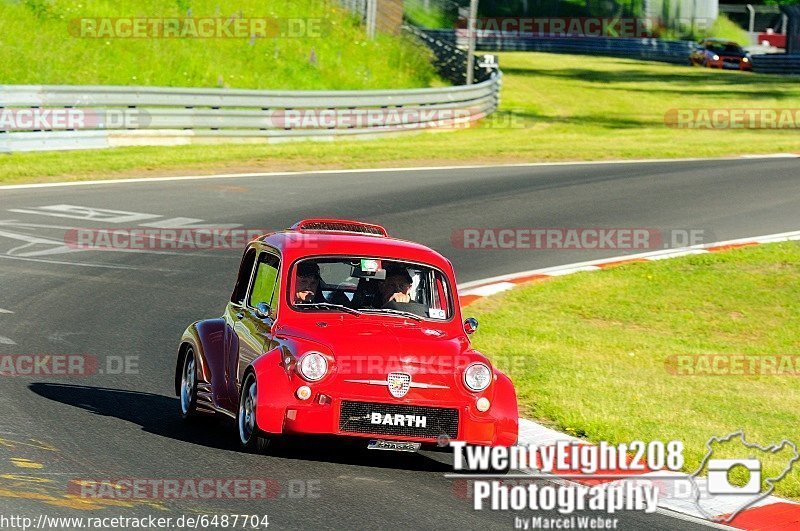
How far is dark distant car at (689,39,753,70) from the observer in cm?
6150

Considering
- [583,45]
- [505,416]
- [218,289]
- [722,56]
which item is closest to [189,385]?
[505,416]

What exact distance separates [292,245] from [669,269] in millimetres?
8619

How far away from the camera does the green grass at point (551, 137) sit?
23719mm

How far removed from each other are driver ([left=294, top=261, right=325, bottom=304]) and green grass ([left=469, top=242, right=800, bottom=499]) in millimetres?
2093

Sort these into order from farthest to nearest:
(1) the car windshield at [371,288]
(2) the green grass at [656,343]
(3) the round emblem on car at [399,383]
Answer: (2) the green grass at [656,343]
(1) the car windshield at [371,288]
(3) the round emblem on car at [399,383]

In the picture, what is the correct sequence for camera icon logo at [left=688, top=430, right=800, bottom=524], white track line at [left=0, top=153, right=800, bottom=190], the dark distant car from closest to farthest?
camera icon logo at [left=688, top=430, right=800, bottom=524], white track line at [left=0, top=153, right=800, bottom=190], the dark distant car

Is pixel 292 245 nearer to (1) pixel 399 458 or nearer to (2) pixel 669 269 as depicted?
(1) pixel 399 458

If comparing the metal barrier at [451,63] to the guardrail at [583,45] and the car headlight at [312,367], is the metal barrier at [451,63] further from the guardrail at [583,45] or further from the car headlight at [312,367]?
the car headlight at [312,367]

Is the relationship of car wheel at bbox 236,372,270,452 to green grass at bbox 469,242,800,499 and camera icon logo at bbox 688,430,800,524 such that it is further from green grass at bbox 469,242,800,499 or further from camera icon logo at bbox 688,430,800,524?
camera icon logo at bbox 688,430,800,524

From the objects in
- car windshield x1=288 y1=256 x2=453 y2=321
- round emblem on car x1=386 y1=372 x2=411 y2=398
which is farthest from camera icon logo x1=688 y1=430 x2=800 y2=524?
car windshield x1=288 y1=256 x2=453 y2=321

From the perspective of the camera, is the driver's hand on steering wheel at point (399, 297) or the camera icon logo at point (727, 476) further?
the driver's hand on steering wheel at point (399, 297)

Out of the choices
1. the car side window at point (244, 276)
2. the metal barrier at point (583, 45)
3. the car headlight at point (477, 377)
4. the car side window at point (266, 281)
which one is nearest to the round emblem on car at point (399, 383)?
the car headlight at point (477, 377)

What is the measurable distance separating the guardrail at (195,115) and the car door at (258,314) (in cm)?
1480

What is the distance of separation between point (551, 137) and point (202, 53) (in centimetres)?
940
